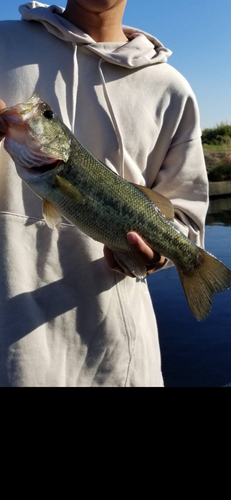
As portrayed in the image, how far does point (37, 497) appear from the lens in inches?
49.7

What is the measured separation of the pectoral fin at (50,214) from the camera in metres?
1.59

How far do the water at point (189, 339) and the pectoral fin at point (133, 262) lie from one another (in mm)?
3456

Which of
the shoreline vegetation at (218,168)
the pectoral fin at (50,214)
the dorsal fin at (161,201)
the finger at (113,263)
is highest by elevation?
the pectoral fin at (50,214)

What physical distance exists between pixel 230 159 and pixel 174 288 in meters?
8.58

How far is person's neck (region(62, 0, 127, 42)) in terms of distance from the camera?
187 cm

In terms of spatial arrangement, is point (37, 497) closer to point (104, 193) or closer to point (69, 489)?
point (69, 489)

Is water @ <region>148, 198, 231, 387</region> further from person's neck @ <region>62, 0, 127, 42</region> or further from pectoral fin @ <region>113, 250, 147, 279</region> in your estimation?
person's neck @ <region>62, 0, 127, 42</region>

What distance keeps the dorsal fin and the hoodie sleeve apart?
84 millimetres

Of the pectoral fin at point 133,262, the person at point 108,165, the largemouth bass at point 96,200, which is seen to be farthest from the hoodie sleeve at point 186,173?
the pectoral fin at point 133,262

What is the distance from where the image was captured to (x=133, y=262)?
1.73m

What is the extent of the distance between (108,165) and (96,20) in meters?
0.47

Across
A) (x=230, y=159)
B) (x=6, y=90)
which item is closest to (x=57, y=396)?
(x=6, y=90)

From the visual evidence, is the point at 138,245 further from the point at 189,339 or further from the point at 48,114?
the point at 189,339

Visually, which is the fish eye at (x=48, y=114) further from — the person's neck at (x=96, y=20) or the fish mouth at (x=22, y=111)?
the person's neck at (x=96, y=20)
